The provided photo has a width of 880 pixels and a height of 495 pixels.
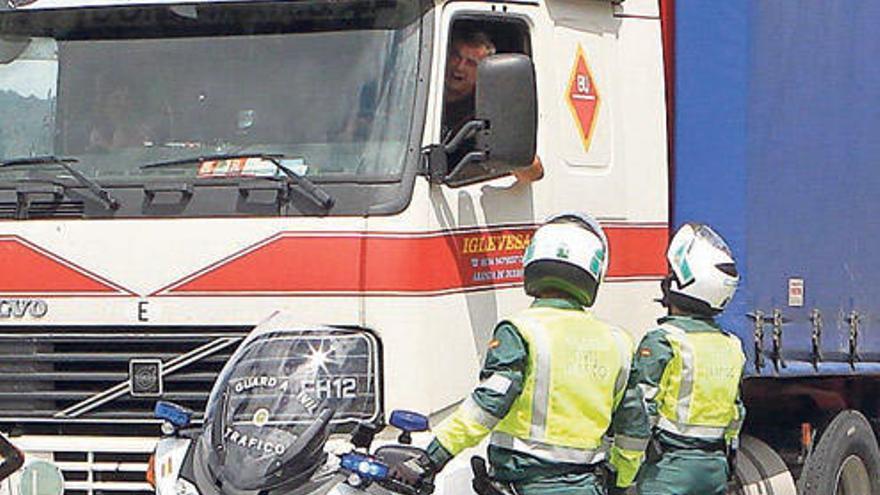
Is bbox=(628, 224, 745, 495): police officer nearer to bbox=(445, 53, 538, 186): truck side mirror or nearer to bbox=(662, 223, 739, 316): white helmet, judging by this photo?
bbox=(662, 223, 739, 316): white helmet

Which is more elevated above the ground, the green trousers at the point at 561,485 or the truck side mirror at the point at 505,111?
the truck side mirror at the point at 505,111

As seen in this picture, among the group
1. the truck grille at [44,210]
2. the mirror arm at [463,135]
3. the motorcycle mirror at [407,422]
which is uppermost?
the mirror arm at [463,135]

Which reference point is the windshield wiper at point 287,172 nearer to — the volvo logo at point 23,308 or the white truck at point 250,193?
the white truck at point 250,193

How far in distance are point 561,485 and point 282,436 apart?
980 mm

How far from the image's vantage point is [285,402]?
5.84 meters

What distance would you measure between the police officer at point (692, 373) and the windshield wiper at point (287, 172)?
52.2 inches

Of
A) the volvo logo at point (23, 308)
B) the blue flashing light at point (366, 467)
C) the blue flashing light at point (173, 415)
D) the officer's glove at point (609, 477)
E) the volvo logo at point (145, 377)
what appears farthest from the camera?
the volvo logo at point (23, 308)

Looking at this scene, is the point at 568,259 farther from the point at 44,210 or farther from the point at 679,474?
the point at 44,210

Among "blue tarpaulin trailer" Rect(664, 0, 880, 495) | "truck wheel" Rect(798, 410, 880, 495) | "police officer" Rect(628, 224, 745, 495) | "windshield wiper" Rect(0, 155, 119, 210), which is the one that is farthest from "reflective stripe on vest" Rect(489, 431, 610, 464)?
"truck wheel" Rect(798, 410, 880, 495)

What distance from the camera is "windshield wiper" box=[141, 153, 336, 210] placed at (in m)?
6.55

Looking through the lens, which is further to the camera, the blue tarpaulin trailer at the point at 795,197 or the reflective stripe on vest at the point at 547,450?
the blue tarpaulin trailer at the point at 795,197

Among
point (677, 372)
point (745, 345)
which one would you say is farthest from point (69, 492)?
point (745, 345)

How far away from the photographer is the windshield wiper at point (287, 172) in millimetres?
6551

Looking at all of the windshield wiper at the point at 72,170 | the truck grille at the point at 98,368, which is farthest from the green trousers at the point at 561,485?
the windshield wiper at the point at 72,170
